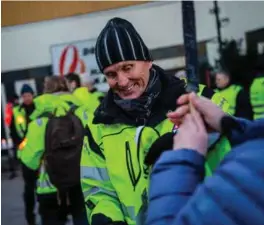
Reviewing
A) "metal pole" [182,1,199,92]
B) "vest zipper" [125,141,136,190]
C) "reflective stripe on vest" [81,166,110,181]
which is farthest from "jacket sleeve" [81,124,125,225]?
"metal pole" [182,1,199,92]

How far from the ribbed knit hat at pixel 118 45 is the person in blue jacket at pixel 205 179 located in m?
0.85

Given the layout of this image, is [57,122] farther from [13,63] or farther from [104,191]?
[13,63]

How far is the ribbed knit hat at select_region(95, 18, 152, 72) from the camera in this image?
6.76ft

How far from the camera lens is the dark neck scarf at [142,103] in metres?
1.97

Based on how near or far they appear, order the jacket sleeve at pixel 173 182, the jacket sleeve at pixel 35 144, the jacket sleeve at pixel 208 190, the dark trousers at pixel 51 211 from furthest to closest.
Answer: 1. the dark trousers at pixel 51 211
2. the jacket sleeve at pixel 35 144
3. the jacket sleeve at pixel 173 182
4. the jacket sleeve at pixel 208 190

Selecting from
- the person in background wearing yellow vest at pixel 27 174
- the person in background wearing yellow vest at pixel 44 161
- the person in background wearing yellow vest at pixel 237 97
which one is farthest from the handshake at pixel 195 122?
the person in background wearing yellow vest at pixel 237 97

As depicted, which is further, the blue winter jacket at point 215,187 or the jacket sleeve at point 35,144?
the jacket sleeve at point 35,144

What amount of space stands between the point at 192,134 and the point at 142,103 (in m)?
0.84

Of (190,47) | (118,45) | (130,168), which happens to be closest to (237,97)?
(190,47)

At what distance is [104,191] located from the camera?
2.01 metres


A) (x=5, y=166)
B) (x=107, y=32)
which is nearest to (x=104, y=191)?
(x=107, y=32)

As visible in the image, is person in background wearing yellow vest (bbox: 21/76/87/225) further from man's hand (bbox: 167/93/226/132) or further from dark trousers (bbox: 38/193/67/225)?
man's hand (bbox: 167/93/226/132)

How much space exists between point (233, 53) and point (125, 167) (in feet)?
5.87

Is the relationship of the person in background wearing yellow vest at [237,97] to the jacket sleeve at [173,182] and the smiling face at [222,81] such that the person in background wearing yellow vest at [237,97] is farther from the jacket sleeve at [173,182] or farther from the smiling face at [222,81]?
the jacket sleeve at [173,182]
